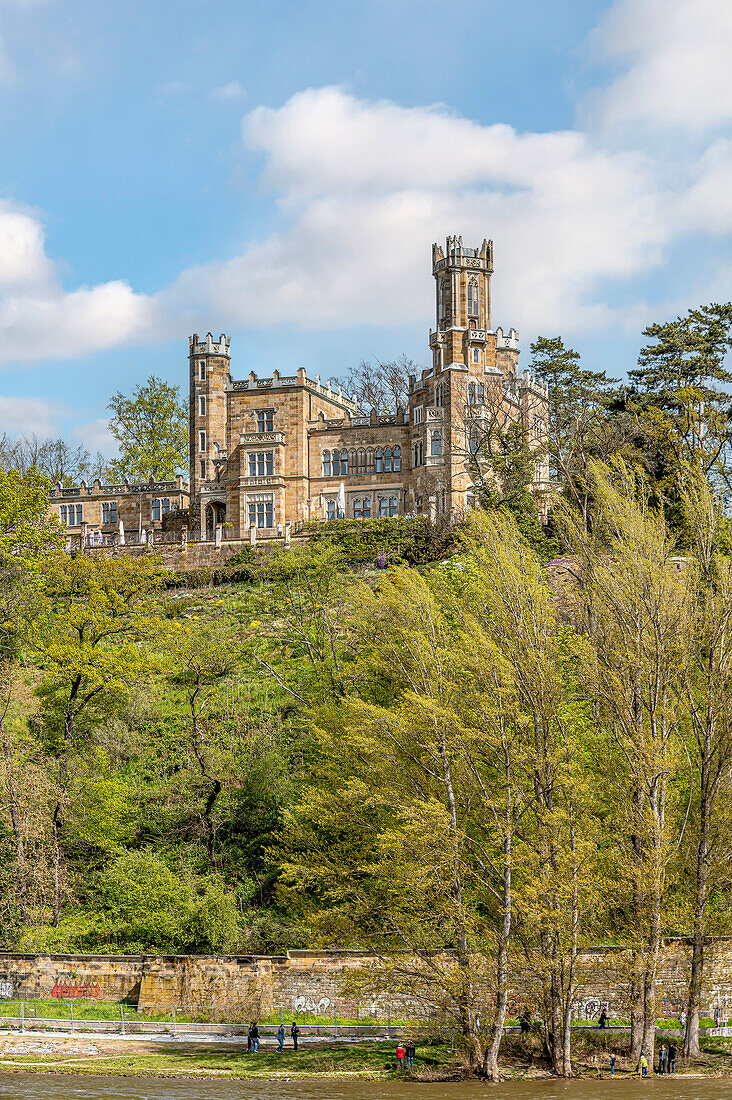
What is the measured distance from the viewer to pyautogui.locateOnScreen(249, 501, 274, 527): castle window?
210ft

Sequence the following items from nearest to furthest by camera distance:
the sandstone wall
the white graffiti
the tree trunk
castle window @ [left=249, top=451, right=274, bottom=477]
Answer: the sandstone wall < the white graffiti < the tree trunk < castle window @ [left=249, top=451, right=274, bottom=477]

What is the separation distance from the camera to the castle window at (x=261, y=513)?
64.1 m

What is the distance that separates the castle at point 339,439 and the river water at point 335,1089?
3632 centimetres

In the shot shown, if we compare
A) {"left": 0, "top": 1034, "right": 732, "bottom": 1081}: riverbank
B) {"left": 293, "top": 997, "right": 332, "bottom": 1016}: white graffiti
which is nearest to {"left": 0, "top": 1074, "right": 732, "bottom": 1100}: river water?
{"left": 0, "top": 1034, "right": 732, "bottom": 1081}: riverbank

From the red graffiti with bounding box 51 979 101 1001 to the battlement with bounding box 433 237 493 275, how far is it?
4474 centimetres

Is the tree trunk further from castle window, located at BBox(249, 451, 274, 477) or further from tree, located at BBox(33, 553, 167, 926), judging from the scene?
castle window, located at BBox(249, 451, 274, 477)

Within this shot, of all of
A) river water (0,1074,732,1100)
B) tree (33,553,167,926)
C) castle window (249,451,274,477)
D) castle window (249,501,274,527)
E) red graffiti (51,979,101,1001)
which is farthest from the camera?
castle window (249,451,274,477)

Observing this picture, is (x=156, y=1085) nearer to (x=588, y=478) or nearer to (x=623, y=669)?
(x=623, y=669)

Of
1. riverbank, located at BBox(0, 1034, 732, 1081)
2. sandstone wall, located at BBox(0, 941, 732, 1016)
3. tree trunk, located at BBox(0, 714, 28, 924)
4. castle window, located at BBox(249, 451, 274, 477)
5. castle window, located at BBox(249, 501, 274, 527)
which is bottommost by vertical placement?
riverbank, located at BBox(0, 1034, 732, 1081)

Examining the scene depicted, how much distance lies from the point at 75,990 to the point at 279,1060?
6702mm

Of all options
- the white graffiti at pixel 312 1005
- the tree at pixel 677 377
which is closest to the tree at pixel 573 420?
the tree at pixel 677 377

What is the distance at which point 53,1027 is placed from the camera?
1037 inches

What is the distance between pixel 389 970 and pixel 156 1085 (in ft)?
16.9

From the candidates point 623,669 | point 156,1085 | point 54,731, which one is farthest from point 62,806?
point 623,669
